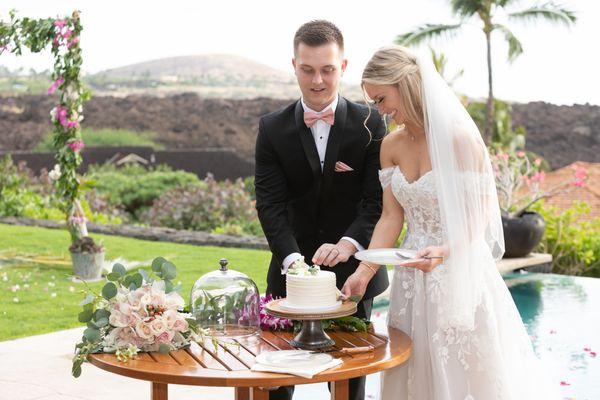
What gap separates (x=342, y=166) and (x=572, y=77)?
91.9 feet

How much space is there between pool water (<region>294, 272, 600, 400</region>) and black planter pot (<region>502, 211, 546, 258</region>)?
0.32 metres

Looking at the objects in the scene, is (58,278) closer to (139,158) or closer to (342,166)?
(342,166)

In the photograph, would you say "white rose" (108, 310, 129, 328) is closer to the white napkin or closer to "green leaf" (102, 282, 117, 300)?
"green leaf" (102, 282, 117, 300)

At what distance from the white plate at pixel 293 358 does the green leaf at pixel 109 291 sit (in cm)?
57

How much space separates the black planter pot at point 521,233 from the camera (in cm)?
1038

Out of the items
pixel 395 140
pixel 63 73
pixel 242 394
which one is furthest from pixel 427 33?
pixel 242 394

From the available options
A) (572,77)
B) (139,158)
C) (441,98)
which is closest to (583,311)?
(441,98)

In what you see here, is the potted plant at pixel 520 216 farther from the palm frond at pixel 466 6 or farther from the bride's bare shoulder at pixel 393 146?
the palm frond at pixel 466 6

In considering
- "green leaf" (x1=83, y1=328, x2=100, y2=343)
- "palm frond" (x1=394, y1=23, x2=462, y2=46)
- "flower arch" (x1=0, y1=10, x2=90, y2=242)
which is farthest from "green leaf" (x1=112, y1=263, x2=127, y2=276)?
"palm frond" (x1=394, y1=23, x2=462, y2=46)

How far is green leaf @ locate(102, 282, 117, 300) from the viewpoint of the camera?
2883mm

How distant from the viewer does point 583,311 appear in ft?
27.8

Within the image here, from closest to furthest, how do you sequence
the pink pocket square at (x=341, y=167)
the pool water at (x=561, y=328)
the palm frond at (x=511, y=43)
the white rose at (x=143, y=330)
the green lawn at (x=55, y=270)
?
the white rose at (x=143, y=330) → the pink pocket square at (x=341, y=167) → the pool water at (x=561, y=328) → the green lawn at (x=55, y=270) → the palm frond at (x=511, y=43)

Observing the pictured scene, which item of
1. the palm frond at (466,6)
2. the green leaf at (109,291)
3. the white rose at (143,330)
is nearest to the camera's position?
the white rose at (143,330)

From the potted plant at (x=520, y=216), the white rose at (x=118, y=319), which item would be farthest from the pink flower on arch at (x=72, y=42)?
the white rose at (x=118, y=319)
